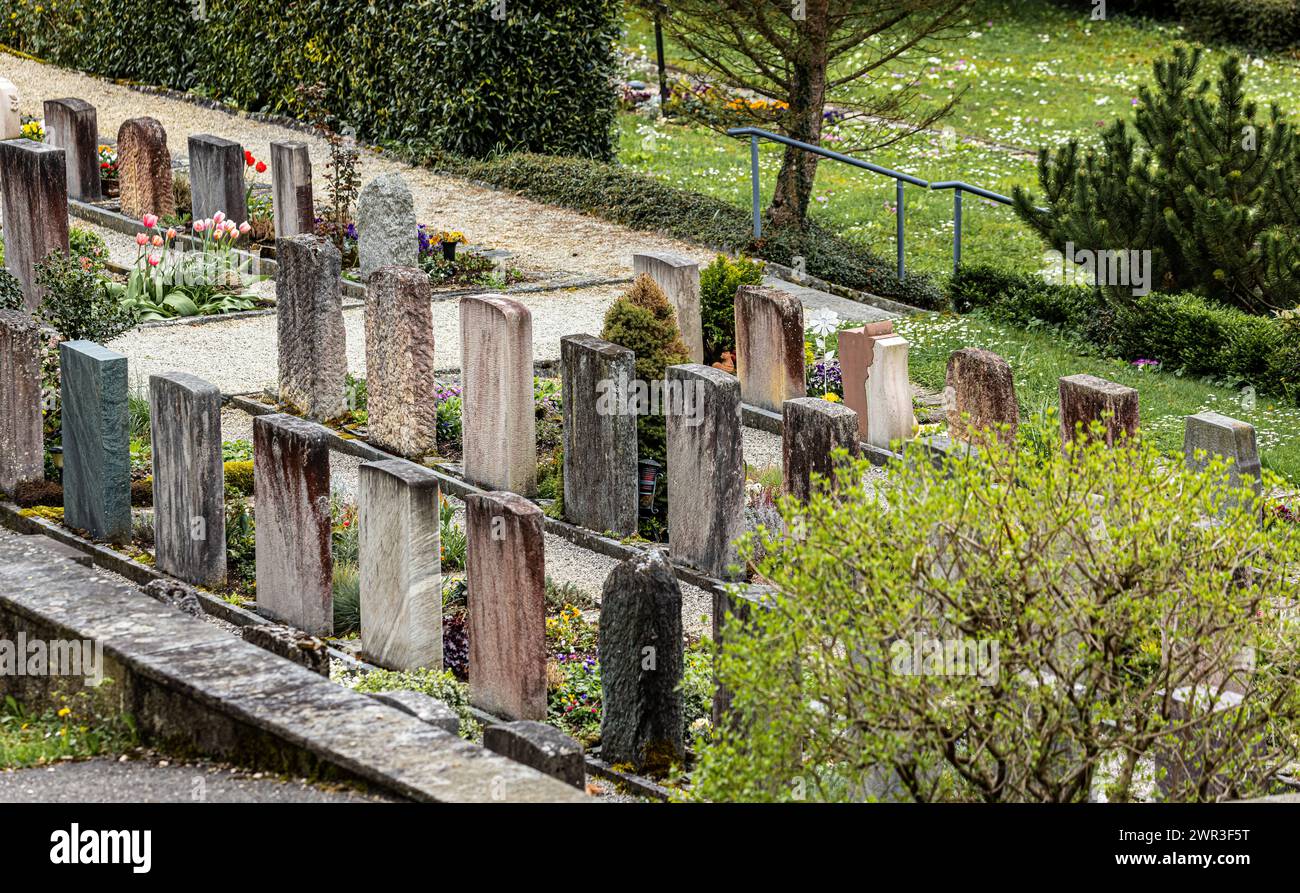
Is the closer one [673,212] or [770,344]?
[770,344]

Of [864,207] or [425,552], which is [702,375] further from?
[864,207]

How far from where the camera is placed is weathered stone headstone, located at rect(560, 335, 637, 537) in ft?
34.6

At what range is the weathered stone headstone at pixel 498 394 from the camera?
36.1ft

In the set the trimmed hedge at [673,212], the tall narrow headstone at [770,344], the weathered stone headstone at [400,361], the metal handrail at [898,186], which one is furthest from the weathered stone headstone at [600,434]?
the metal handrail at [898,186]

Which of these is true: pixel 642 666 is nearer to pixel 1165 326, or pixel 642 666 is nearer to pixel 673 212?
pixel 1165 326

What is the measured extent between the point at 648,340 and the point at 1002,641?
5186mm

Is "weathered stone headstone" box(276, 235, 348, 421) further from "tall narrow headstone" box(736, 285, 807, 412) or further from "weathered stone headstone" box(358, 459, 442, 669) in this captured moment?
"weathered stone headstone" box(358, 459, 442, 669)

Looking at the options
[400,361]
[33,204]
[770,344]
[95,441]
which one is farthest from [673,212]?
[95,441]

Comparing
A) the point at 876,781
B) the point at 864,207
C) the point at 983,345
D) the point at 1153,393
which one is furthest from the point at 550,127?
the point at 876,781

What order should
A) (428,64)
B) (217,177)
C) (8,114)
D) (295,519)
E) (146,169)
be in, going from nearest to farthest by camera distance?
(295,519)
(217,177)
(146,169)
(8,114)
(428,64)

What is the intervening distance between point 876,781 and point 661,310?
16.9 feet

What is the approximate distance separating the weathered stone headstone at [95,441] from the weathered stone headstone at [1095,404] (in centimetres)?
471

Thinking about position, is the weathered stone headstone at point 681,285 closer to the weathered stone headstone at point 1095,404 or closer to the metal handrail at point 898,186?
the weathered stone headstone at point 1095,404

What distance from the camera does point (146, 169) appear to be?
56.1ft
